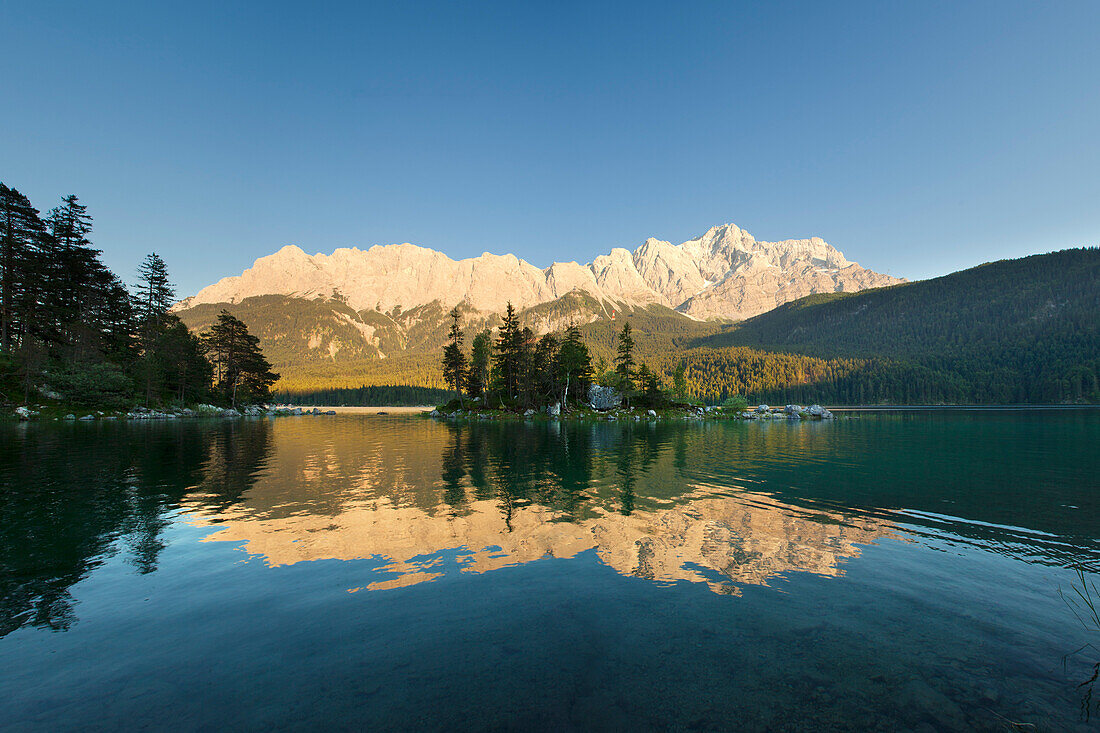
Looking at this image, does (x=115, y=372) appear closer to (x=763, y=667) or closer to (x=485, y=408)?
(x=485, y=408)

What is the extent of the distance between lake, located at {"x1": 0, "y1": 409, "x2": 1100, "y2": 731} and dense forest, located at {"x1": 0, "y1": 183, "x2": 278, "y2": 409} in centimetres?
6580

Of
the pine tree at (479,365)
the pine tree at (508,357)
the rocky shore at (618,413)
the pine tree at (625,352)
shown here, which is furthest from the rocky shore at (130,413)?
the pine tree at (625,352)

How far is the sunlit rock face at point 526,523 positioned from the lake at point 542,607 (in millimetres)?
159

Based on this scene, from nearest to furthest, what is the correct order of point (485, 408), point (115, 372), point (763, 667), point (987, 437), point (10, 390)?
point (763, 667), point (987, 437), point (10, 390), point (115, 372), point (485, 408)

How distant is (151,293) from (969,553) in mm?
136170

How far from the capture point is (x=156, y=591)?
1159 centimetres

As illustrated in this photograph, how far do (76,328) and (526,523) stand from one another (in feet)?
327

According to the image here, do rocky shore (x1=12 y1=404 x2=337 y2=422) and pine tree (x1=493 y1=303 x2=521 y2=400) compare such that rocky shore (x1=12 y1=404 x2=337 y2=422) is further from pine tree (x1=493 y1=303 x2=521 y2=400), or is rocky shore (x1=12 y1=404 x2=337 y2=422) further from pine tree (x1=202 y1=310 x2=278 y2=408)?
pine tree (x1=493 y1=303 x2=521 y2=400)

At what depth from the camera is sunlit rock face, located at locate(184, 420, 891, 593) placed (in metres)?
13.8

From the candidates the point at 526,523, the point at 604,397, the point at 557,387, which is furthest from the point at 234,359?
the point at 526,523

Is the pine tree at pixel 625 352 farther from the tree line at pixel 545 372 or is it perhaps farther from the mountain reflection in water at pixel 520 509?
the mountain reflection in water at pixel 520 509

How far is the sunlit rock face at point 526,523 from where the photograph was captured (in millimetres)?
13828

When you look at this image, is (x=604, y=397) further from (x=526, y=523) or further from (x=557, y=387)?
(x=526, y=523)

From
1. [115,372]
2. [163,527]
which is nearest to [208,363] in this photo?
[115,372]
